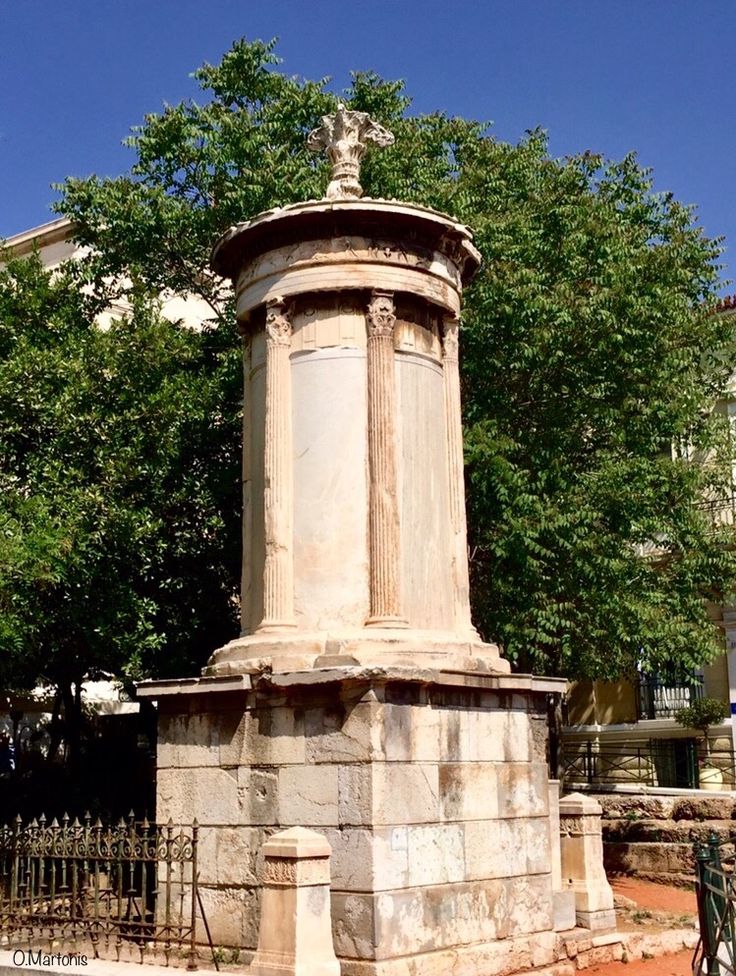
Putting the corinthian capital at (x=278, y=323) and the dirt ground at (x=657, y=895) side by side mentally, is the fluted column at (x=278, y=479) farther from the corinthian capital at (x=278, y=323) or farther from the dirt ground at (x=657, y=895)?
the dirt ground at (x=657, y=895)

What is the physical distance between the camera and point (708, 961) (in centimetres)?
771

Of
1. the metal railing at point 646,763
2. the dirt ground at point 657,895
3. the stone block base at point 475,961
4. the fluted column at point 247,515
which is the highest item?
the fluted column at point 247,515

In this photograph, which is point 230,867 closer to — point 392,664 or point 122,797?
point 392,664

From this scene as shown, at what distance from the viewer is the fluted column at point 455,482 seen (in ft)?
36.7

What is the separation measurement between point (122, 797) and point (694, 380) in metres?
11.1

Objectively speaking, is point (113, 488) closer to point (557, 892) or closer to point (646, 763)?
point (557, 892)

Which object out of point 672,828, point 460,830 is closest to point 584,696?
point 672,828

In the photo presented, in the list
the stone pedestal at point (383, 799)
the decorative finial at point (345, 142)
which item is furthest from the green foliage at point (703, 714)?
the decorative finial at point (345, 142)

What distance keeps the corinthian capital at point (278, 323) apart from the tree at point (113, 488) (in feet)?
11.6

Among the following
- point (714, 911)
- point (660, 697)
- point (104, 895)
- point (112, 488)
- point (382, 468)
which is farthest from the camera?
point (660, 697)

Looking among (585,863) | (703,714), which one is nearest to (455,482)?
(585,863)

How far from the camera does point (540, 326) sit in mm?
15836

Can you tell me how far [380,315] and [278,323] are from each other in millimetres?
974

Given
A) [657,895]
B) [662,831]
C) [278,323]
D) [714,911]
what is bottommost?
[657,895]
